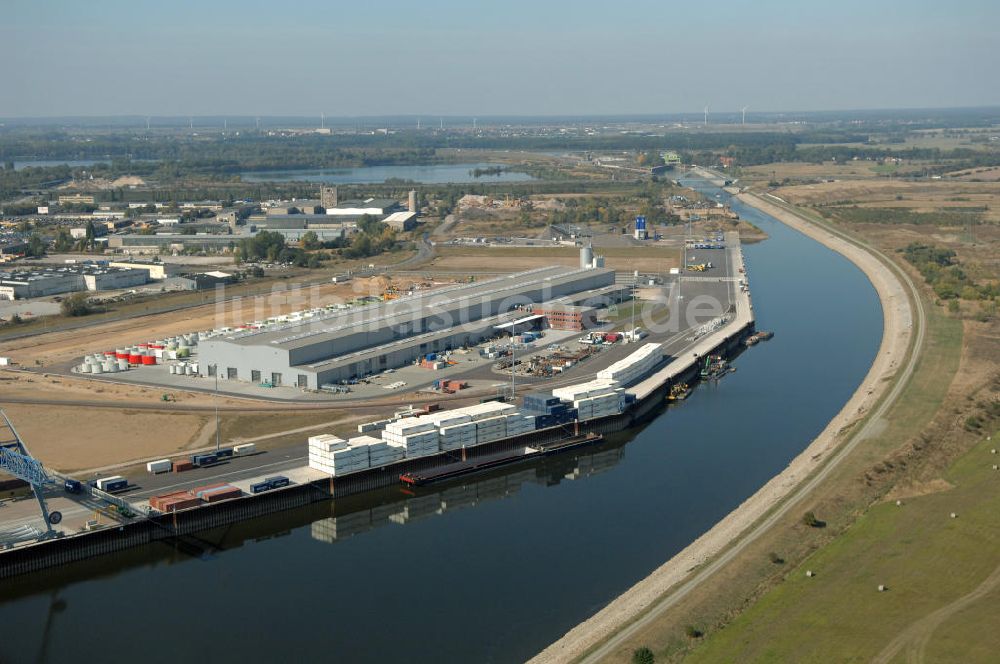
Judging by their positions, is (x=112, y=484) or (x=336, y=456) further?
(x=336, y=456)

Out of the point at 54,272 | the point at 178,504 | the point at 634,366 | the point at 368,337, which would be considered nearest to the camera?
the point at 178,504

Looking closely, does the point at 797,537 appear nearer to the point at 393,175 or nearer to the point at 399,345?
the point at 399,345

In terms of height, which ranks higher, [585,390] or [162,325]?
[585,390]

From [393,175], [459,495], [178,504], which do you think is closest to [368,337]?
[459,495]

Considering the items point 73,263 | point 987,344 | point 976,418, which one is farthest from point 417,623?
point 73,263

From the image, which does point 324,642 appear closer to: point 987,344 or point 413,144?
point 987,344

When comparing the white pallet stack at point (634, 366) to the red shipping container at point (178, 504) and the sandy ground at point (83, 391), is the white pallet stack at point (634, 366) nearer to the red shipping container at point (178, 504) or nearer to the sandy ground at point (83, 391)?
the sandy ground at point (83, 391)

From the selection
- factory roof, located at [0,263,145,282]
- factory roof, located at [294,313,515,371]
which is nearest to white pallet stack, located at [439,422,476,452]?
factory roof, located at [294,313,515,371]
